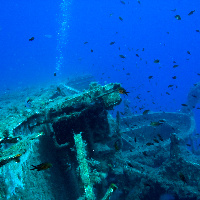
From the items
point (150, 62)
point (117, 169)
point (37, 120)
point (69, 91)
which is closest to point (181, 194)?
point (117, 169)

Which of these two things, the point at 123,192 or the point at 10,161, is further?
the point at 123,192

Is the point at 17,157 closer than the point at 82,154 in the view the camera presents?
Yes

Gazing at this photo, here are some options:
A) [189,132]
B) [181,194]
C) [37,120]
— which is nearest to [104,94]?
[37,120]

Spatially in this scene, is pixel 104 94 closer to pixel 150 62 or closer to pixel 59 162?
pixel 59 162

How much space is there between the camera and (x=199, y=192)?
546cm

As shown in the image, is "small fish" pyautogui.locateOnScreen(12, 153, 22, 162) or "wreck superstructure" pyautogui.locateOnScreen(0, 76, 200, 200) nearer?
"small fish" pyautogui.locateOnScreen(12, 153, 22, 162)

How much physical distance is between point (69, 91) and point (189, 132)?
822 centimetres

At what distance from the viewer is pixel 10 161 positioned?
246 cm

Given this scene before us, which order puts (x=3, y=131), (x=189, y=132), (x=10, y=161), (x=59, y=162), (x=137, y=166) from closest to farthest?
Answer: (x=10, y=161) → (x=3, y=131) → (x=59, y=162) → (x=137, y=166) → (x=189, y=132)

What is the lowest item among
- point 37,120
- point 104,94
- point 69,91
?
point 37,120

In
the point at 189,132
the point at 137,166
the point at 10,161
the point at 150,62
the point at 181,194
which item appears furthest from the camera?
the point at 150,62

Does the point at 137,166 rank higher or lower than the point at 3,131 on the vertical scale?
lower

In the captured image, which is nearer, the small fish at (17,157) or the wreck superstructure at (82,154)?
the small fish at (17,157)

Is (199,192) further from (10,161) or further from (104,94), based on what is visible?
(10,161)
